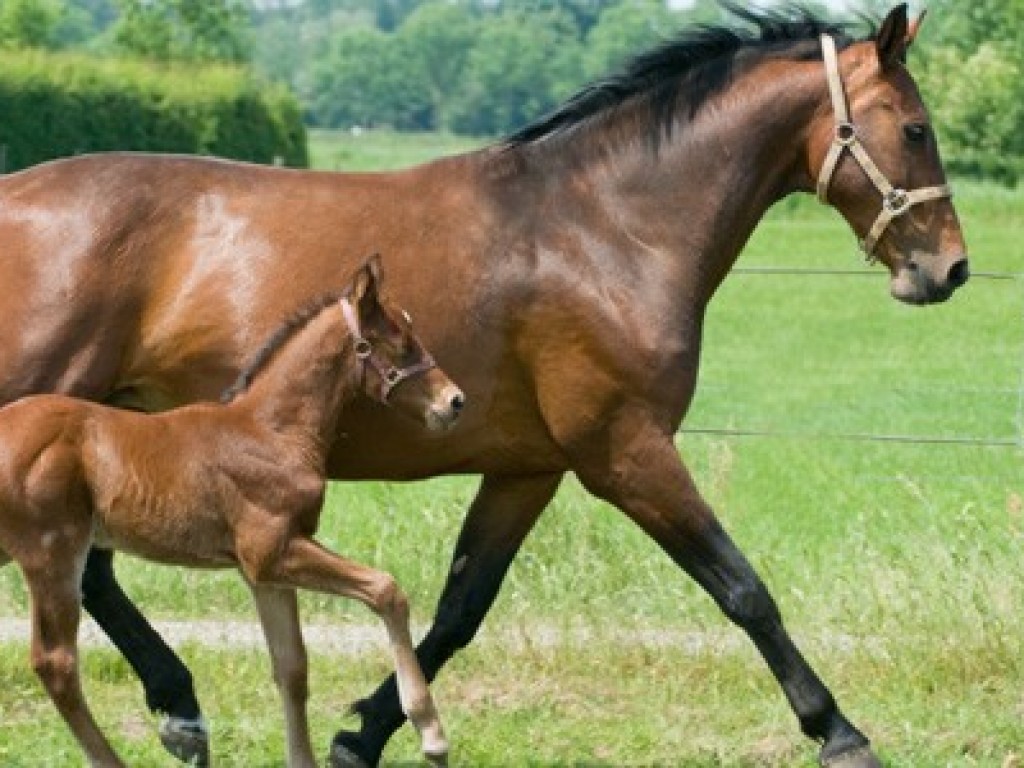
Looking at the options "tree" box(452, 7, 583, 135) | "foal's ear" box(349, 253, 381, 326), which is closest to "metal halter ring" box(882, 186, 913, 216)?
"foal's ear" box(349, 253, 381, 326)

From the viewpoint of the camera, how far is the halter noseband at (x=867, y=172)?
717 cm

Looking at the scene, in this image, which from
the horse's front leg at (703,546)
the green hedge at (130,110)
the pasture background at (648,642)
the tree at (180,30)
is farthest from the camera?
the tree at (180,30)

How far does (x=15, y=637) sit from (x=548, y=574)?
2097mm

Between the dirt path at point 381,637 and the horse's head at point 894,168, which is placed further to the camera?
the dirt path at point 381,637

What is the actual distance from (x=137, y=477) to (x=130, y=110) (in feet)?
109

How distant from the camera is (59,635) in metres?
6.41

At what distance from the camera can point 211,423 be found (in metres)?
6.55

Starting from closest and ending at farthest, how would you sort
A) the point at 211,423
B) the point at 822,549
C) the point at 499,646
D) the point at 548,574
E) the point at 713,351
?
the point at 211,423 → the point at 499,646 → the point at 548,574 → the point at 822,549 → the point at 713,351

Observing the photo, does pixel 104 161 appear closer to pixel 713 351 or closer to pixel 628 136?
pixel 628 136

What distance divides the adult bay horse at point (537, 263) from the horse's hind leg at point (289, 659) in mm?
544

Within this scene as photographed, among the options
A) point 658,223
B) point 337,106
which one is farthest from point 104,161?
point 337,106

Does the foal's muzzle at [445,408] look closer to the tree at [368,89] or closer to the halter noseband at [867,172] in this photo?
the halter noseband at [867,172]

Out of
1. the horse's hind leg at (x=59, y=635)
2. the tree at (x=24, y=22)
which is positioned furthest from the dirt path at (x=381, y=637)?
the tree at (x=24, y=22)

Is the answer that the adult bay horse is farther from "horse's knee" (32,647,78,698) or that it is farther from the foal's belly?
"horse's knee" (32,647,78,698)
